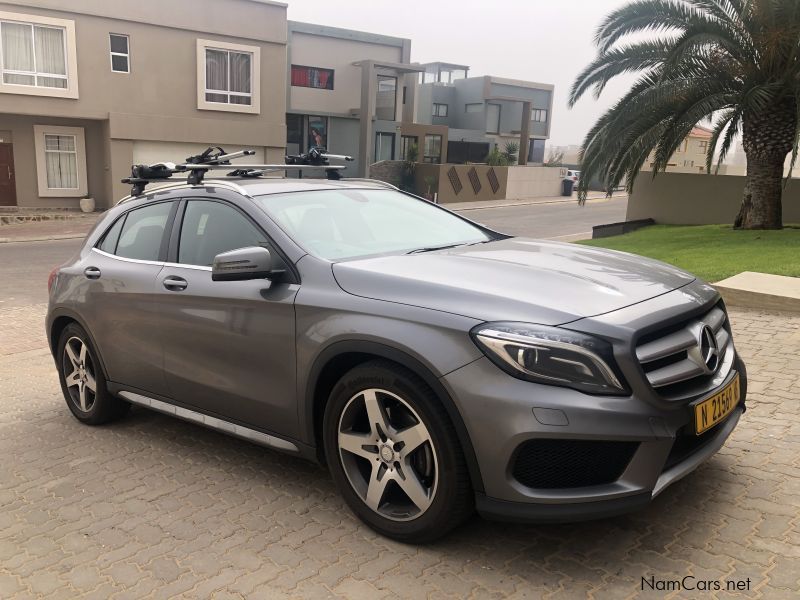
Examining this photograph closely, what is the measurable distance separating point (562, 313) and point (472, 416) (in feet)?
1.77

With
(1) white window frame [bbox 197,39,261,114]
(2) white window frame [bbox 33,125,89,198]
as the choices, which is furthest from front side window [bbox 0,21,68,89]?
(1) white window frame [bbox 197,39,261,114]

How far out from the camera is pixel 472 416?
9.05 ft

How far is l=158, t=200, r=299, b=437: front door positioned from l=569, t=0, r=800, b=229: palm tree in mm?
11445

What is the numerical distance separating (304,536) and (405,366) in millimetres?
999

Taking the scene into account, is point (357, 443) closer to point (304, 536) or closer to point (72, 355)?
point (304, 536)

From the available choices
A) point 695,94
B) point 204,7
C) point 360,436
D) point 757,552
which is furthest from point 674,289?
point 204,7

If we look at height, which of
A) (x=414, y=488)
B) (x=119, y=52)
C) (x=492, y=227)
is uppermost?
(x=119, y=52)

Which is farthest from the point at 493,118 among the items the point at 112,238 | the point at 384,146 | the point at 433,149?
the point at 112,238

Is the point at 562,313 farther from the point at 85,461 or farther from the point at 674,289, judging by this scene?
the point at 85,461

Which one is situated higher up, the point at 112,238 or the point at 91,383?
the point at 112,238

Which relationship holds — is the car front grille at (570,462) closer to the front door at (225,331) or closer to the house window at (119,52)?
the front door at (225,331)

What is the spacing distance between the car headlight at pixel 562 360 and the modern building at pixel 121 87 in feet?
77.8

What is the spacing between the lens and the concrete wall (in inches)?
727

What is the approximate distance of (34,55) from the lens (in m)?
22.2
